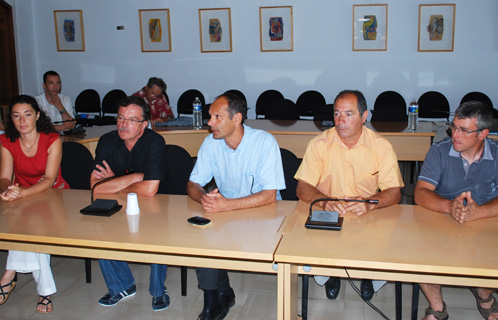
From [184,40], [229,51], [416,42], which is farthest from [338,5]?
[184,40]

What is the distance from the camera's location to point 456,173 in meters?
2.50

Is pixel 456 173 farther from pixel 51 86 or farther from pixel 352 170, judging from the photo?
pixel 51 86

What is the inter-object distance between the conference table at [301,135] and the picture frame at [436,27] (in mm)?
2611

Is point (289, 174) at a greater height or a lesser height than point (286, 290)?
greater

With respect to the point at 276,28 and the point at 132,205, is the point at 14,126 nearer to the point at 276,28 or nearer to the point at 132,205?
the point at 132,205

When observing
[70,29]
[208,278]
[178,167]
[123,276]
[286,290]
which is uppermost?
[70,29]

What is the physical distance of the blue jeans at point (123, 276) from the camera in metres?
2.77

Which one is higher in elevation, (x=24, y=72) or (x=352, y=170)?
(x=24, y=72)

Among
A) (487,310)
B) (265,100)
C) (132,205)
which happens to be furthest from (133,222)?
(265,100)

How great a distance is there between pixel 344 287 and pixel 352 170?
2.83 ft

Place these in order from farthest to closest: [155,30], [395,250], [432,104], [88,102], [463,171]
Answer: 1. [155,30]
2. [88,102]
3. [432,104]
4. [463,171]
5. [395,250]

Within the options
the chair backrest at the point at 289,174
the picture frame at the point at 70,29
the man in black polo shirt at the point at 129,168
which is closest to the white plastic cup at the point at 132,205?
the man in black polo shirt at the point at 129,168

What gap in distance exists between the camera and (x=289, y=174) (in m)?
2.94

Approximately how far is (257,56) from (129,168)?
5.26 meters
